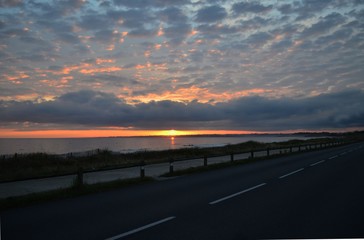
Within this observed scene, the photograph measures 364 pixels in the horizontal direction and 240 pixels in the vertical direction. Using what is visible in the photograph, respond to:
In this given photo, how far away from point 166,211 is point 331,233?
397cm

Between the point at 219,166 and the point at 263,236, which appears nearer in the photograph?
the point at 263,236

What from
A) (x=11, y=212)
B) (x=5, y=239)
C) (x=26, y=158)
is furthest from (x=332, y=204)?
(x=26, y=158)

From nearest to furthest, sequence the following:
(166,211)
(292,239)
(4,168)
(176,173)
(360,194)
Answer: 1. (292,239)
2. (166,211)
3. (360,194)
4. (176,173)
5. (4,168)

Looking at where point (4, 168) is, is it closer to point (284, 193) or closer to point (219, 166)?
point (219, 166)

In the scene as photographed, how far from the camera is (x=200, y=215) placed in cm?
817

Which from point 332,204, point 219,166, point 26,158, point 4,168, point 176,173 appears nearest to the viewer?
point 332,204

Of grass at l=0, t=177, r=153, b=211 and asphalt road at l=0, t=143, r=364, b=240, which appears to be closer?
asphalt road at l=0, t=143, r=364, b=240

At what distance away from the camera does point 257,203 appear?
9.54m

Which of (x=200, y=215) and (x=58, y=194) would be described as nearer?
(x=200, y=215)

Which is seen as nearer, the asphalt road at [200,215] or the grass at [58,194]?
the asphalt road at [200,215]

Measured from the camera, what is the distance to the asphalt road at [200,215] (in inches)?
262

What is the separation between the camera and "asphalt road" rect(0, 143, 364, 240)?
6.66 m

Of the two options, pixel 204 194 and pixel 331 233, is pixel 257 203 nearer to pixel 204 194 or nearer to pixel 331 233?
pixel 204 194

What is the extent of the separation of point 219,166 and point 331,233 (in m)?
16.4
